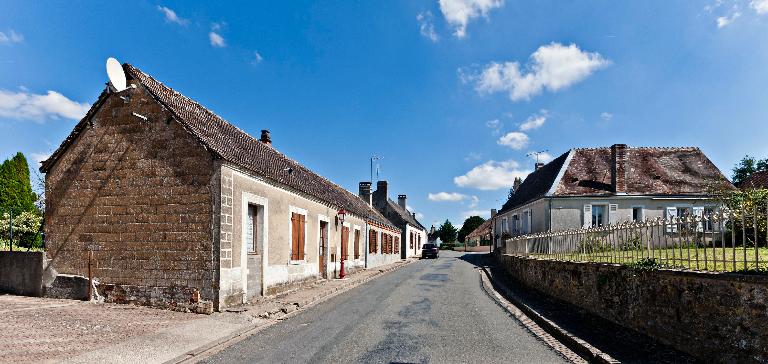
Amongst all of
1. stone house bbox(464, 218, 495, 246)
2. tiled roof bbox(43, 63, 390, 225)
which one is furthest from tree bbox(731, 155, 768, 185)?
tiled roof bbox(43, 63, 390, 225)

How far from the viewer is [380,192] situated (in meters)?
47.7

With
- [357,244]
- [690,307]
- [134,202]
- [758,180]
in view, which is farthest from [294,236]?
[758,180]

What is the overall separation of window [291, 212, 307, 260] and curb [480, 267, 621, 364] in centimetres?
611

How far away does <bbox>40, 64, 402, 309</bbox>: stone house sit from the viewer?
1027 cm

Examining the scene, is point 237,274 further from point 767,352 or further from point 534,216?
point 534,216

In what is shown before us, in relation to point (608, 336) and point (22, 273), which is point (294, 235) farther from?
point (608, 336)

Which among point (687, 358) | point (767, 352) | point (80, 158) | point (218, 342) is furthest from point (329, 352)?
point (80, 158)

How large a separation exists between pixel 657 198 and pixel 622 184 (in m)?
1.79

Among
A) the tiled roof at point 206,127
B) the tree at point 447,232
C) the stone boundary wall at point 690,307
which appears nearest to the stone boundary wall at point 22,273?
the tiled roof at point 206,127

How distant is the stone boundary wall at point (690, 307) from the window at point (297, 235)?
843 centimetres

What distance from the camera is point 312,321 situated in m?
9.55

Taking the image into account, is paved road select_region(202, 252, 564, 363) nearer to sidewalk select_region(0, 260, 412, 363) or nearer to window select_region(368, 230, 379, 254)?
sidewalk select_region(0, 260, 412, 363)

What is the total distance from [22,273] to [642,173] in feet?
88.7

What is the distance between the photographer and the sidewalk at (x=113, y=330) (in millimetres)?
6441
